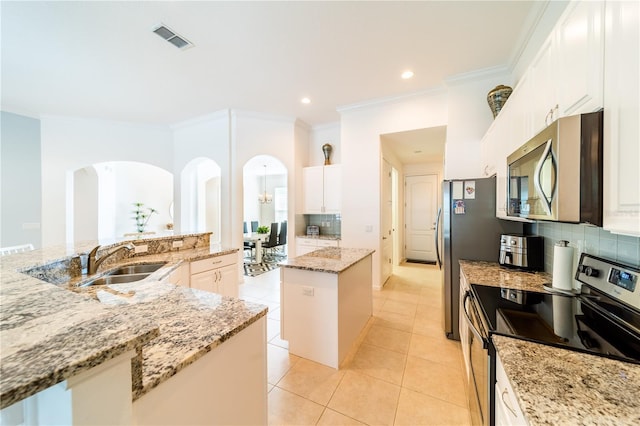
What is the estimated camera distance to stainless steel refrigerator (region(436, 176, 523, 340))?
2.26 meters

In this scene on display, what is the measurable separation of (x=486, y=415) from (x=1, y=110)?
6.89 metres

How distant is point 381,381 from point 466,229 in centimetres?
160

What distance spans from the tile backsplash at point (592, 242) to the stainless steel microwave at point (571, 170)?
416 millimetres

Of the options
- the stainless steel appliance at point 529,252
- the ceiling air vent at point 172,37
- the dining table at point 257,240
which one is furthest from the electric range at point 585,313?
the dining table at point 257,240

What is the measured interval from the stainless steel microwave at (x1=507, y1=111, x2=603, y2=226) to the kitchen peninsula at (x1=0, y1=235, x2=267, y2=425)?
54.7 inches

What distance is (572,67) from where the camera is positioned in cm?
108

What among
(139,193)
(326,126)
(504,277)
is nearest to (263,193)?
(139,193)

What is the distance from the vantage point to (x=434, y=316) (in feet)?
9.71

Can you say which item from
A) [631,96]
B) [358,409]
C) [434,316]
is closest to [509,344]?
[631,96]

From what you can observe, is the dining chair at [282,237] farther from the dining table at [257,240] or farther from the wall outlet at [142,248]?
the wall outlet at [142,248]

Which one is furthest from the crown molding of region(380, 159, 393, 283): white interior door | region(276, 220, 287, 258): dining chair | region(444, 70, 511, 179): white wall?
region(276, 220, 287, 258): dining chair

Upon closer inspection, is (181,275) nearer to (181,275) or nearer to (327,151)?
(181,275)

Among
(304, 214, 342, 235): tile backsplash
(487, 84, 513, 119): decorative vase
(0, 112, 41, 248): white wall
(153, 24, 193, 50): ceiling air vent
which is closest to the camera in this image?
(153, 24, 193, 50): ceiling air vent

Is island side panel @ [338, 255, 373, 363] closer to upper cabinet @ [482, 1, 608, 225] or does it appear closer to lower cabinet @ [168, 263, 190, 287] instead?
lower cabinet @ [168, 263, 190, 287]
